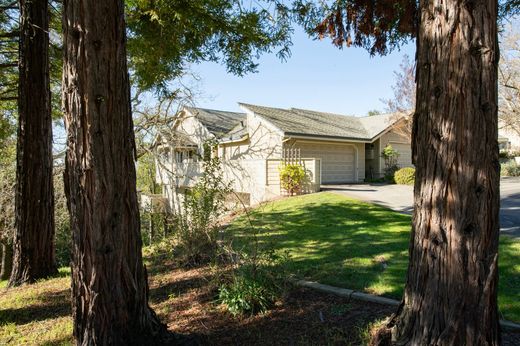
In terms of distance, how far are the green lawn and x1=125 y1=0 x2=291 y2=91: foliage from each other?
3.33m

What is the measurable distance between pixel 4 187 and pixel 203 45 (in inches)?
320

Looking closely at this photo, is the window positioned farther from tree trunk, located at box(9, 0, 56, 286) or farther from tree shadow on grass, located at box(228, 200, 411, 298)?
tree trunk, located at box(9, 0, 56, 286)

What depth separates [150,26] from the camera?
6.50 metres

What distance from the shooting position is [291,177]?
13836mm

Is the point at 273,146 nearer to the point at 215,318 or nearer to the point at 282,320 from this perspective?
the point at 215,318

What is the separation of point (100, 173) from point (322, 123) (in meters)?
19.6

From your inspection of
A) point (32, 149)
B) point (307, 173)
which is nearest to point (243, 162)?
point (307, 173)

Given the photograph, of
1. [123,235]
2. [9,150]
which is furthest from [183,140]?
[123,235]

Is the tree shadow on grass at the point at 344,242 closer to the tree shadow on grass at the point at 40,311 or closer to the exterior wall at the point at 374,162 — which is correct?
the tree shadow on grass at the point at 40,311

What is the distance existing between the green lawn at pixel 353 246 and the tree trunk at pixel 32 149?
3324 mm

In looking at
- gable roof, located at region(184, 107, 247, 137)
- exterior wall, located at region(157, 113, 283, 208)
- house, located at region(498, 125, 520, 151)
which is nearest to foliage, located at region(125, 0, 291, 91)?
exterior wall, located at region(157, 113, 283, 208)

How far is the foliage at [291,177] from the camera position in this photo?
45.3ft

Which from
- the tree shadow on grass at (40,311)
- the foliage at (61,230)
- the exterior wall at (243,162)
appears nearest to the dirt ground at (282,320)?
the tree shadow on grass at (40,311)

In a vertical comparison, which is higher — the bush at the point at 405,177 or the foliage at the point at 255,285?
the bush at the point at 405,177
